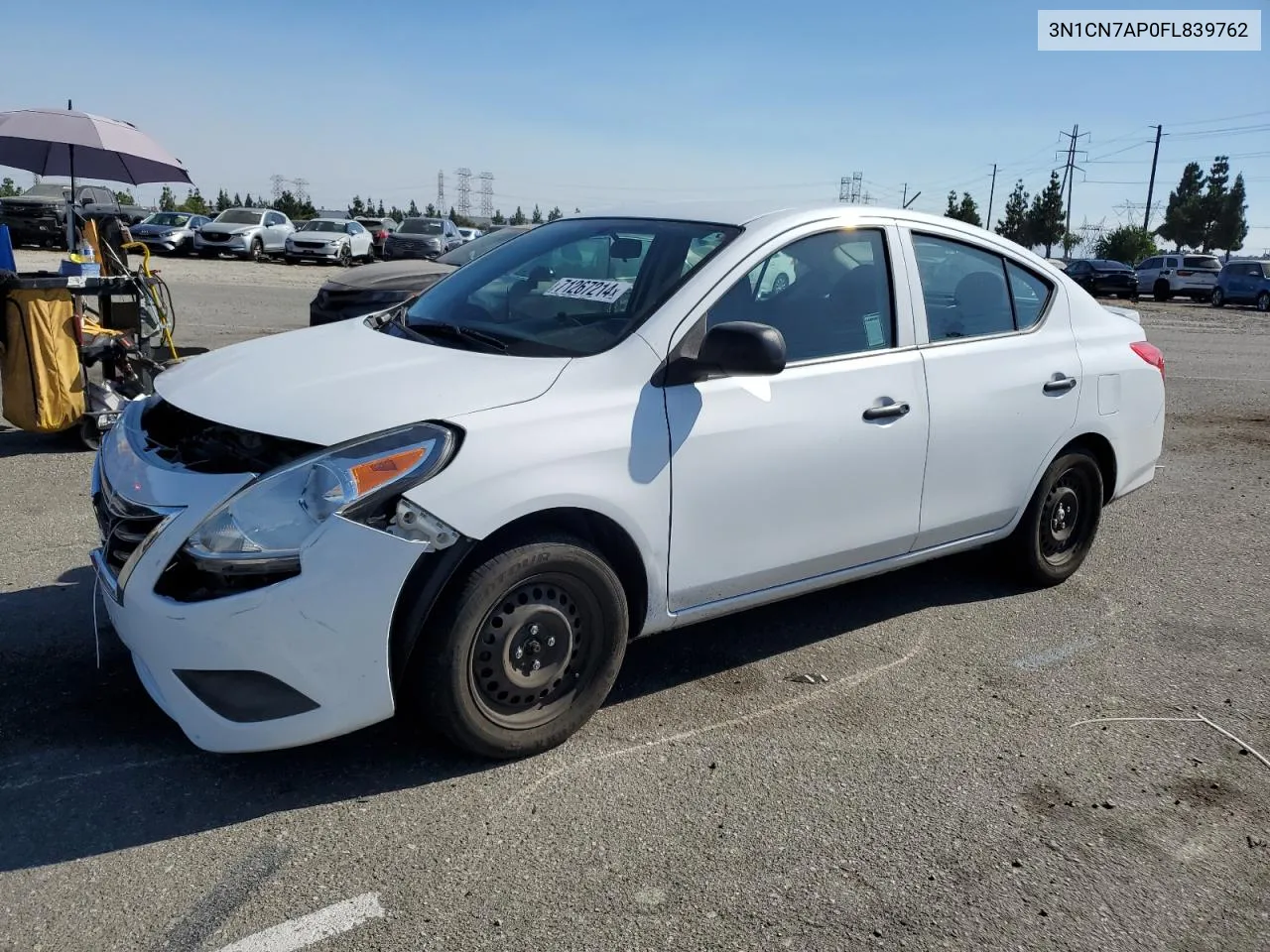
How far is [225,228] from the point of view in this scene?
1260 inches

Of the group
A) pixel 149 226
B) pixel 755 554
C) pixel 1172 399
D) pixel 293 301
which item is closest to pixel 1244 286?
pixel 1172 399

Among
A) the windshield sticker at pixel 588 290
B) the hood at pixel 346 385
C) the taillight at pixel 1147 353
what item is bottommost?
the hood at pixel 346 385

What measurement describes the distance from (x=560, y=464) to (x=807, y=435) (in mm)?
1046

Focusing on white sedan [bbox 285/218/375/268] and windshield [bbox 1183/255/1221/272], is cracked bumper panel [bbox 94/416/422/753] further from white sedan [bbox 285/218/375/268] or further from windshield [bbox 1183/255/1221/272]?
windshield [bbox 1183/255/1221/272]

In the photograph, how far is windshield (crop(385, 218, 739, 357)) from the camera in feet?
12.1

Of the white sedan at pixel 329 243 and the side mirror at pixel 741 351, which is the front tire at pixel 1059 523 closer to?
the side mirror at pixel 741 351

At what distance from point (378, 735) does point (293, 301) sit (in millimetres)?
17159

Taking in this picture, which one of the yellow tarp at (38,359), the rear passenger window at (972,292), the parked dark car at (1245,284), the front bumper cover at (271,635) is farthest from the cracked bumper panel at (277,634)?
the parked dark car at (1245,284)

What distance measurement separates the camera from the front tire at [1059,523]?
195 inches

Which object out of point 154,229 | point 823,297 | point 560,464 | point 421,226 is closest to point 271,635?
point 560,464

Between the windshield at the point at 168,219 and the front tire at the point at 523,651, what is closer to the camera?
the front tire at the point at 523,651

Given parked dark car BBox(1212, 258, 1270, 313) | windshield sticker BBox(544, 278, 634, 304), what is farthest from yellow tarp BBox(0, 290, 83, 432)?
parked dark car BBox(1212, 258, 1270, 313)

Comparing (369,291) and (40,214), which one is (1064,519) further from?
(40,214)

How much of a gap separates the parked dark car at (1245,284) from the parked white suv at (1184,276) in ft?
4.82
